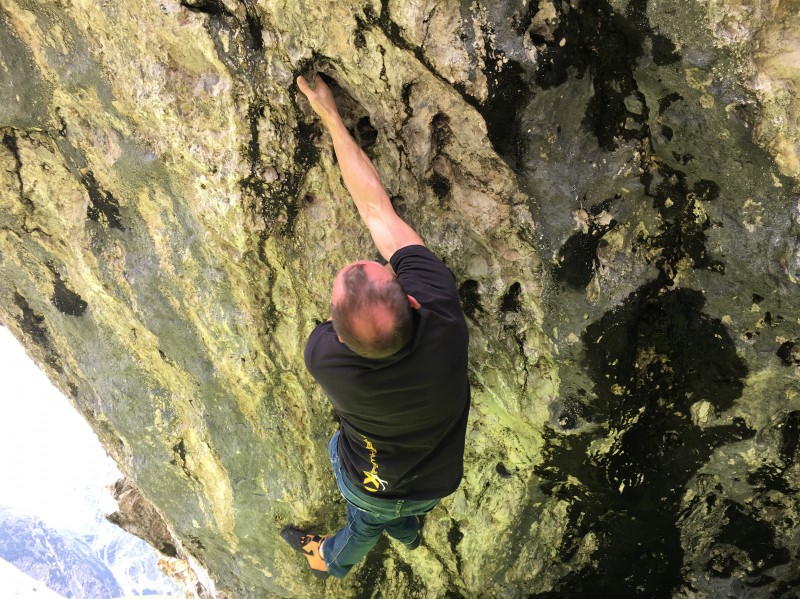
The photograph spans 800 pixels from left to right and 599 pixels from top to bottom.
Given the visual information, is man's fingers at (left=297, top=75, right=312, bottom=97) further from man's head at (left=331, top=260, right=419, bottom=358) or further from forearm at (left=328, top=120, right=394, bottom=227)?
man's head at (left=331, top=260, right=419, bottom=358)

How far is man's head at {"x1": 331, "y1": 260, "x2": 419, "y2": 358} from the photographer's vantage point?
1813mm

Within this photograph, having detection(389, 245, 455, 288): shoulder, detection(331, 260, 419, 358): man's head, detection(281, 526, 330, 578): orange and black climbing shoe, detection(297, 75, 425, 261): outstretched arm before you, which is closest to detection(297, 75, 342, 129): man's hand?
detection(297, 75, 425, 261): outstretched arm

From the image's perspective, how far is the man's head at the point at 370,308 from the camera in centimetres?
181

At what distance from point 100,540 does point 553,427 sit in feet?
126

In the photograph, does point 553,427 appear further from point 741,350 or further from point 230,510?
point 230,510

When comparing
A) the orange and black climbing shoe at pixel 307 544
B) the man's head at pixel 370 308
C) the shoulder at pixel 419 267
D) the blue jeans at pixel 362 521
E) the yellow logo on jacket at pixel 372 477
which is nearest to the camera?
the man's head at pixel 370 308

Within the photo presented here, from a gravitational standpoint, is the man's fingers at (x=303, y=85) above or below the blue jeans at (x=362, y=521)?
above

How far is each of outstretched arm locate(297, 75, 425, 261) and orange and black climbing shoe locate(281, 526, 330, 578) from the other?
5.97 feet

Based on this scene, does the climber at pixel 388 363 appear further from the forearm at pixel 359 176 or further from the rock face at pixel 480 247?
the rock face at pixel 480 247

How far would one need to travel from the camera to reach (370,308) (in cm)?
182

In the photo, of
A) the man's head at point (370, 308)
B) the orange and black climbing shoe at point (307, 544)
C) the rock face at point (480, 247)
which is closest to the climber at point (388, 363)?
the man's head at point (370, 308)

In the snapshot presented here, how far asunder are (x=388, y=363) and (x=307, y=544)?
1.89m

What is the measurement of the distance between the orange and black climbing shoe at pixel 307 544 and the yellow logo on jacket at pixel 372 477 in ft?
3.37

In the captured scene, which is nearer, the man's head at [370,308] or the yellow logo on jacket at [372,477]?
the man's head at [370,308]
